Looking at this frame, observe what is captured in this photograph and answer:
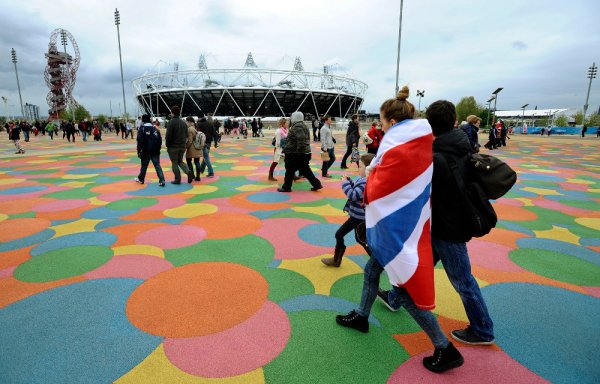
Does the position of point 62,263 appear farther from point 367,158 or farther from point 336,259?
point 367,158

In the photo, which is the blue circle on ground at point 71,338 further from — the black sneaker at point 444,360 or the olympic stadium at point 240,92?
the olympic stadium at point 240,92

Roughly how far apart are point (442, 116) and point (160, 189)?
23.1ft

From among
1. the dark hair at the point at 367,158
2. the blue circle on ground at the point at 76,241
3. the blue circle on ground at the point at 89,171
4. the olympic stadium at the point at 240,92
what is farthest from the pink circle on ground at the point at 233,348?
the olympic stadium at the point at 240,92

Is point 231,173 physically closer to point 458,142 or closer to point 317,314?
point 317,314

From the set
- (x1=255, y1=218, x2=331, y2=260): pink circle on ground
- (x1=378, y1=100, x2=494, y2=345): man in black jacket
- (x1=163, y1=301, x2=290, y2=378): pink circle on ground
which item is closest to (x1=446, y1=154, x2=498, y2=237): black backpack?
(x1=378, y1=100, x2=494, y2=345): man in black jacket

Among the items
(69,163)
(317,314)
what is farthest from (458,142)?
(69,163)

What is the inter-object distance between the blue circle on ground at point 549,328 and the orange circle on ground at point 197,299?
214 cm

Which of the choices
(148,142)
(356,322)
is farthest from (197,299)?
(148,142)

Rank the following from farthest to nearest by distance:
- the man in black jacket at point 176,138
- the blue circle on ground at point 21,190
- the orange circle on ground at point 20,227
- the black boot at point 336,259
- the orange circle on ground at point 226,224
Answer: the man in black jacket at point 176,138
the blue circle on ground at point 21,190
the orange circle on ground at point 226,224
the orange circle on ground at point 20,227
the black boot at point 336,259

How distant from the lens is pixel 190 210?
233 inches

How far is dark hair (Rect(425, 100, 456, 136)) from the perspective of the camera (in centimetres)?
213

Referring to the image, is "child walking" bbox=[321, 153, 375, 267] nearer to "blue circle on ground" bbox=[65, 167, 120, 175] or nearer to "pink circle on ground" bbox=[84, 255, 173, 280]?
"pink circle on ground" bbox=[84, 255, 173, 280]

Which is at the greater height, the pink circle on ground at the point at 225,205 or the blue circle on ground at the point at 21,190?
the blue circle on ground at the point at 21,190

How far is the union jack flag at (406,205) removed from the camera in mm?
1883
